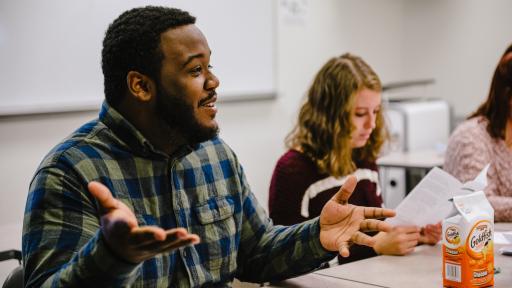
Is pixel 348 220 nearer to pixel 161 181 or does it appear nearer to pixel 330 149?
pixel 161 181

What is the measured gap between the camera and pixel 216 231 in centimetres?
148

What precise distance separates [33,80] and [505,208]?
6.50 feet

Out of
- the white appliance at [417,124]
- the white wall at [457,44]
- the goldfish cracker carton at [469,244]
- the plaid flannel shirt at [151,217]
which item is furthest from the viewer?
the white wall at [457,44]

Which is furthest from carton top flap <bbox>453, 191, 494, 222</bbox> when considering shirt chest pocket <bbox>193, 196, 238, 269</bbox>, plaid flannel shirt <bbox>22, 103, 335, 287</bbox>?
shirt chest pocket <bbox>193, 196, 238, 269</bbox>

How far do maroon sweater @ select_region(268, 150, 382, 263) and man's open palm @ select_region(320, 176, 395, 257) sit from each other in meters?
0.60

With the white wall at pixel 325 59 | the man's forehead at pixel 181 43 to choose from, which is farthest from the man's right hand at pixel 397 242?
the white wall at pixel 325 59

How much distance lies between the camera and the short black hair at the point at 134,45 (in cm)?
136

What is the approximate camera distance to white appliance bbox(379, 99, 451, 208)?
3.76 m

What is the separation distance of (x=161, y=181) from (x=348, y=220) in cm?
43

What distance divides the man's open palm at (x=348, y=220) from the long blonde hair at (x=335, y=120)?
0.64m

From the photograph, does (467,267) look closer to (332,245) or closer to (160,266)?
(332,245)

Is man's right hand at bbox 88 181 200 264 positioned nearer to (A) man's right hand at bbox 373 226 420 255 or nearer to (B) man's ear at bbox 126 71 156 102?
(B) man's ear at bbox 126 71 156 102

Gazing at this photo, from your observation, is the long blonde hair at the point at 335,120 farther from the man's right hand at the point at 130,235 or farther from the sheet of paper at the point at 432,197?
the man's right hand at the point at 130,235

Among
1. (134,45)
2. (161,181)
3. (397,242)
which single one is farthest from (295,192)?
(134,45)
